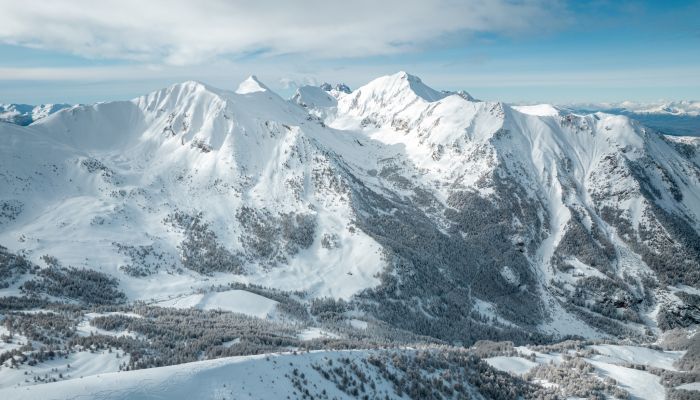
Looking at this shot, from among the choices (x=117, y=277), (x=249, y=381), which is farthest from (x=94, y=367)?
(x=117, y=277)

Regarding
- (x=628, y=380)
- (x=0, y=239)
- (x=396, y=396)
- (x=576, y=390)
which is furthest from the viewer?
(x=0, y=239)

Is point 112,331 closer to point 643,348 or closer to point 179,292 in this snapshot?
point 179,292

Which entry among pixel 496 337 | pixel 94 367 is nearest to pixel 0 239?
pixel 94 367

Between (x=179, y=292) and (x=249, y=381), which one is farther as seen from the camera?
(x=179, y=292)

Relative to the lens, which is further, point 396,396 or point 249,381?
point 396,396

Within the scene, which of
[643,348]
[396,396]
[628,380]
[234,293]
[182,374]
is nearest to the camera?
[182,374]

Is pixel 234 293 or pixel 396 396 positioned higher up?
pixel 396 396

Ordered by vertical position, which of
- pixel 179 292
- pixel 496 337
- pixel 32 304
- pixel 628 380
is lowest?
pixel 496 337

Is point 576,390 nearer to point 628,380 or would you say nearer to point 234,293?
point 628,380

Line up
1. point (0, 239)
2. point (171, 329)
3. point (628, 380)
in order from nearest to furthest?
point (628, 380) < point (171, 329) < point (0, 239)
